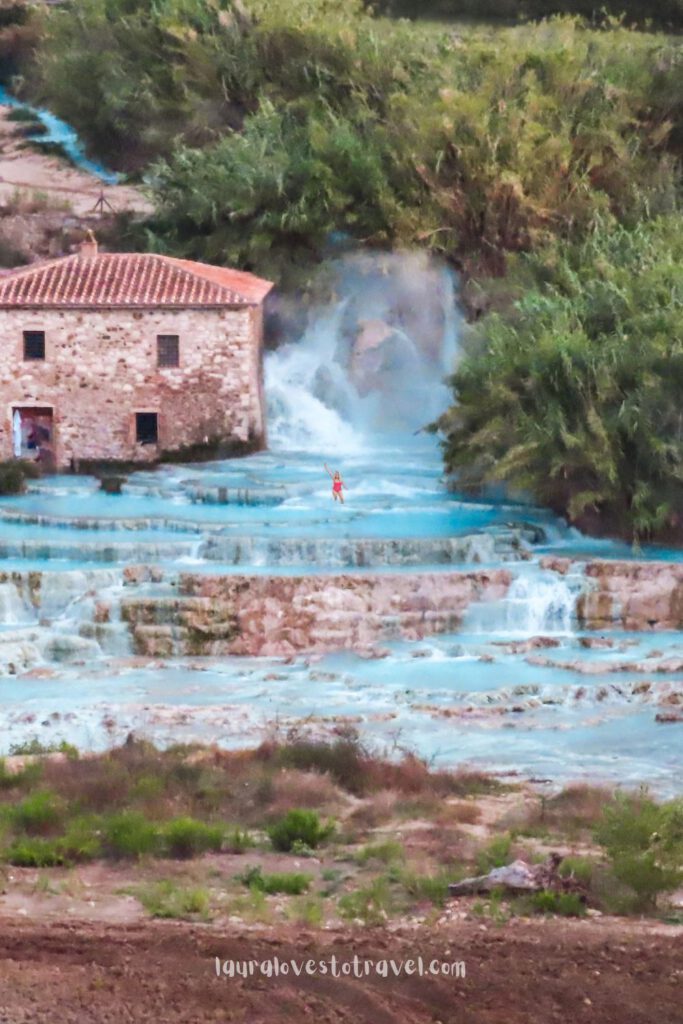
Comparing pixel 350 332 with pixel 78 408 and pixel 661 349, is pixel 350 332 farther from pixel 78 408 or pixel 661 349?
pixel 661 349

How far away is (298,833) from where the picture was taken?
15.1 meters

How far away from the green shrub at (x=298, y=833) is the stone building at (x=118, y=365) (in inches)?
876

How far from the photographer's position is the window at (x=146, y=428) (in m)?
37.1

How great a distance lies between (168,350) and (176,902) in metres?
24.6

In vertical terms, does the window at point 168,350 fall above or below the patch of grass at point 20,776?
above

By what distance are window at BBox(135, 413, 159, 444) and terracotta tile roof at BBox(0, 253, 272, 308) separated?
219 cm

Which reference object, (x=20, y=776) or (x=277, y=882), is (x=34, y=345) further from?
(x=277, y=882)

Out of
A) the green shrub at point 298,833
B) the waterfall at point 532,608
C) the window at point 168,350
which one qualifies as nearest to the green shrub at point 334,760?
the green shrub at point 298,833

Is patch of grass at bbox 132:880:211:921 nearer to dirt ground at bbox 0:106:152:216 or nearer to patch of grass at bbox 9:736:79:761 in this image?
patch of grass at bbox 9:736:79:761

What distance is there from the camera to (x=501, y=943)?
1202cm

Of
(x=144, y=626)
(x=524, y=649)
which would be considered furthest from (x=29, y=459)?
(x=524, y=649)

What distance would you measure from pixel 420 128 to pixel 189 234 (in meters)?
5.82

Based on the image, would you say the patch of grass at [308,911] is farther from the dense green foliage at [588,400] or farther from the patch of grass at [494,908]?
the dense green foliage at [588,400]

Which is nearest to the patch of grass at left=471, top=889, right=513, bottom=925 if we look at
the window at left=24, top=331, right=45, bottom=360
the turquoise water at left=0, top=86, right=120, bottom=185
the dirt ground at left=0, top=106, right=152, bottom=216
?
the window at left=24, top=331, right=45, bottom=360
